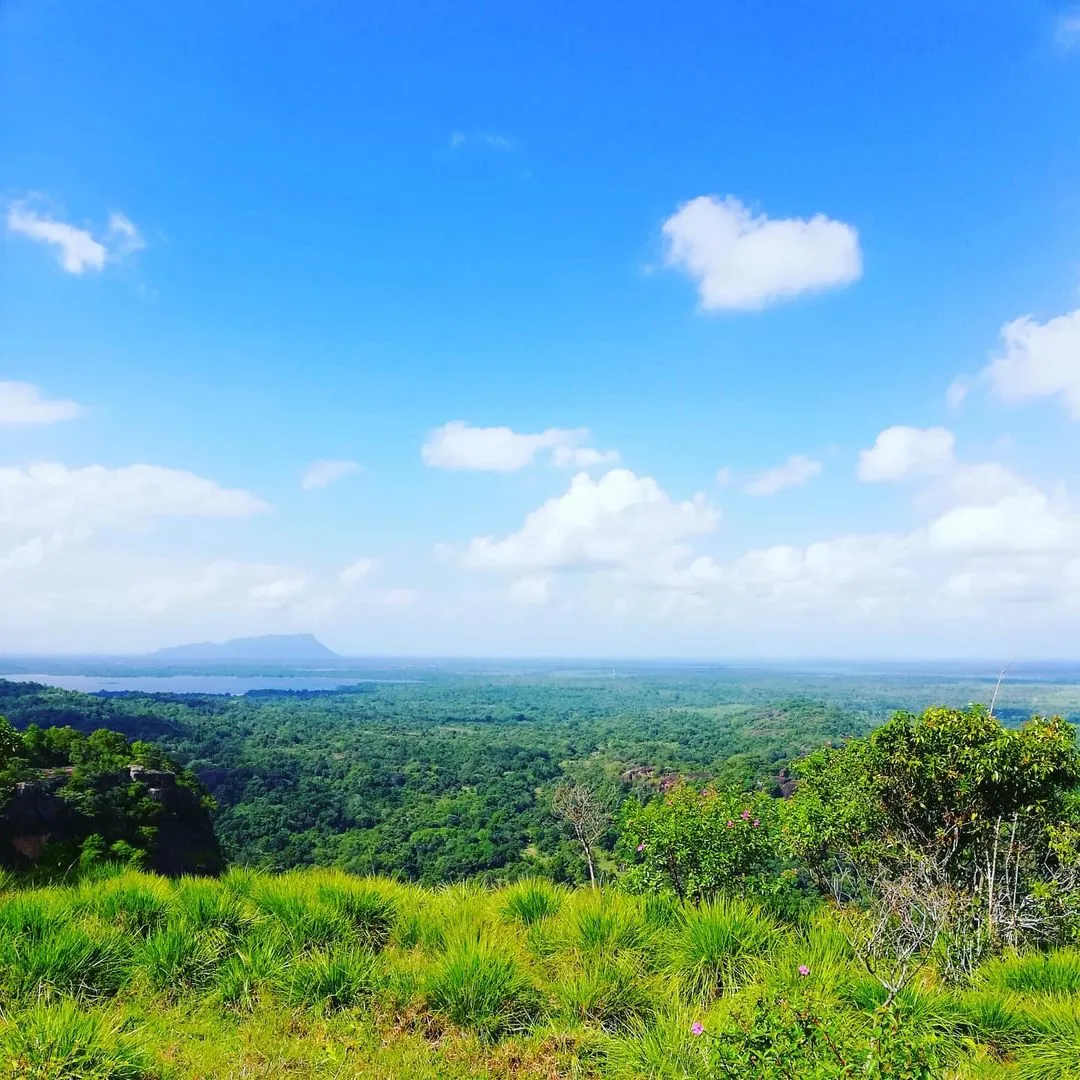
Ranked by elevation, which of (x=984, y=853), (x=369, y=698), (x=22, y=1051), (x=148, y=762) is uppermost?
(x=22, y=1051)

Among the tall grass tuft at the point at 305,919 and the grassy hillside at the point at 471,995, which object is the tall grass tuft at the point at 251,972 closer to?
the grassy hillside at the point at 471,995

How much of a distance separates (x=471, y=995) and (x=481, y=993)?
69 millimetres

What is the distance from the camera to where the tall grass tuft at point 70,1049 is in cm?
283

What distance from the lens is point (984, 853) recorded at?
8.35 metres

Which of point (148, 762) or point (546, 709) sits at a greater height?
point (148, 762)

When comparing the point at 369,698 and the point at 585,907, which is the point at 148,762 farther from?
the point at 369,698

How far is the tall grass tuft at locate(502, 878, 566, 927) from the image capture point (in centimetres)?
538

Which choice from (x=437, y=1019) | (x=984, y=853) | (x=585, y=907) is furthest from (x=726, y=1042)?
(x=984, y=853)

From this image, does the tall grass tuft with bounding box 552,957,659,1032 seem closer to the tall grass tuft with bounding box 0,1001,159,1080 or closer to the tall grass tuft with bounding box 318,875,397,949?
the tall grass tuft with bounding box 318,875,397,949

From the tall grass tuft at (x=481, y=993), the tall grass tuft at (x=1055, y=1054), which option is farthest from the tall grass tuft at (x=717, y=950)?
the tall grass tuft at (x=1055, y=1054)

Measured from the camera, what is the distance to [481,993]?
3912mm

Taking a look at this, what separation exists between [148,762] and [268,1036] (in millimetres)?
33829

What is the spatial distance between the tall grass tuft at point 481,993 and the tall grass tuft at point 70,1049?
1.56 metres

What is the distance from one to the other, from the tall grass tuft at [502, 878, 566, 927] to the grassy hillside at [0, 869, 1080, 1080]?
1.2 inches
